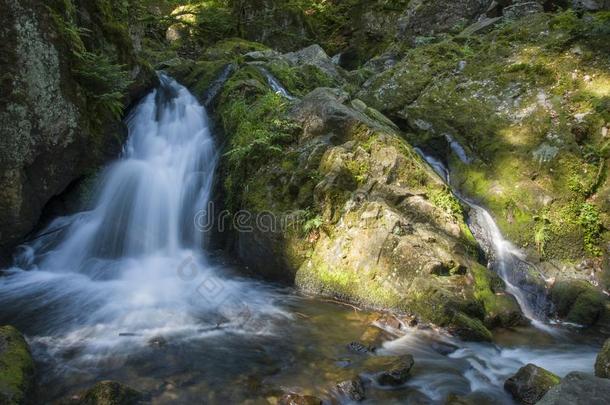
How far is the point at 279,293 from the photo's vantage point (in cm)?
672

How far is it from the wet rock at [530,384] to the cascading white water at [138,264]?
2.92 meters

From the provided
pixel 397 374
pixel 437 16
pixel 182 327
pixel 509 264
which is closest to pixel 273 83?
pixel 437 16

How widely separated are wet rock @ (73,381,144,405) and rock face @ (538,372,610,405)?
325 centimetres

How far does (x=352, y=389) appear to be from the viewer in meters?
4.12

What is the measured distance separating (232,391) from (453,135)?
7.26m

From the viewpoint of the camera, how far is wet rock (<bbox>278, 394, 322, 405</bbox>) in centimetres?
388

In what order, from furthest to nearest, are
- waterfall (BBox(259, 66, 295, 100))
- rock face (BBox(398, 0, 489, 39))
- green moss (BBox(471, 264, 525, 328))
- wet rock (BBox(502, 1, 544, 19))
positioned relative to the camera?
1. rock face (BBox(398, 0, 489, 39))
2. wet rock (BBox(502, 1, 544, 19))
3. waterfall (BBox(259, 66, 295, 100))
4. green moss (BBox(471, 264, 525, 328))

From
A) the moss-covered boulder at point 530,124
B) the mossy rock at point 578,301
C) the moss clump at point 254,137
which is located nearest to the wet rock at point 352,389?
the mossy rock at point 578,301

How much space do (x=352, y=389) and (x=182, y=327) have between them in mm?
2409

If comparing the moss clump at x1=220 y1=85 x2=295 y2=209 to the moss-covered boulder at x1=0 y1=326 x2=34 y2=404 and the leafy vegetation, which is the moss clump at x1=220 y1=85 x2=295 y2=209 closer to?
the leafy vegetation

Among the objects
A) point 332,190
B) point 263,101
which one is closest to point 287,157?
point 332,190

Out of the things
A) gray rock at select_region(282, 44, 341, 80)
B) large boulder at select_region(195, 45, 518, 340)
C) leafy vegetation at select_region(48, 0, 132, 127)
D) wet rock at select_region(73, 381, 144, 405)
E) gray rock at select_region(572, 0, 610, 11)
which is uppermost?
gray rock at select_region(572, 0, 610, 11)

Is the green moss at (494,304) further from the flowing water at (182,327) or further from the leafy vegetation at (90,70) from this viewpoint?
the leafy vegetation at (90,70)

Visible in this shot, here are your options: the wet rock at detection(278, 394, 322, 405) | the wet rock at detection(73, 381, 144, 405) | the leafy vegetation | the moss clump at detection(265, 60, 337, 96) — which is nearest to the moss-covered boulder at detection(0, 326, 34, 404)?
the wet rock at detection(73, 381, 144, 405)
